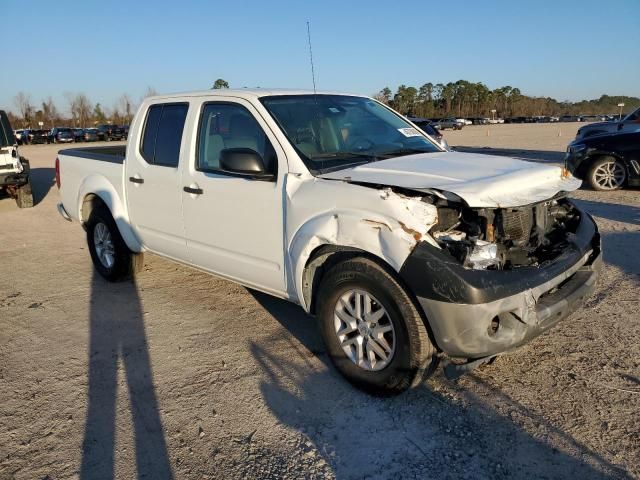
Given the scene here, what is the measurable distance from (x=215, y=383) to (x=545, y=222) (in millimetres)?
2537

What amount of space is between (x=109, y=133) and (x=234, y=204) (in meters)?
54.9

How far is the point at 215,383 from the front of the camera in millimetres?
3566

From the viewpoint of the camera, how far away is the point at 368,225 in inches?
119

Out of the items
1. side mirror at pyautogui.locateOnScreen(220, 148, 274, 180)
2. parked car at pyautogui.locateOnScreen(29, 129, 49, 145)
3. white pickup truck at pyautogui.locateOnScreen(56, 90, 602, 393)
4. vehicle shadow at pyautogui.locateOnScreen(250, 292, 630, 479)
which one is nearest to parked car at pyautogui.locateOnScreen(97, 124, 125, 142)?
parked car at pyautogui.locateOnScreen(29, 129, 49, 145)

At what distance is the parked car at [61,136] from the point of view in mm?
51625

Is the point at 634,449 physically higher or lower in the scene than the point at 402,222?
lower

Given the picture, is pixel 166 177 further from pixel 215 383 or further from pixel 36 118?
pixel 36 118

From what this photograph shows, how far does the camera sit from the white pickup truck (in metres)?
2.89

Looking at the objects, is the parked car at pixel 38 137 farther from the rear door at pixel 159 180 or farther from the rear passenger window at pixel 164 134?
the rear passenger window at pixel 164 134

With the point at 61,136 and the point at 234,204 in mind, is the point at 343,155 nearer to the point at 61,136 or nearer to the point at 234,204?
the point at 234,204

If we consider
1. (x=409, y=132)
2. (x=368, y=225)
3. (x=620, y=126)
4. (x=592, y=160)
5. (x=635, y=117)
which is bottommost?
(x=592, y=160)

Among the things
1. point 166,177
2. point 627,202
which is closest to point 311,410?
point 166,177

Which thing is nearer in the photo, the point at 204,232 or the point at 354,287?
the point at 354,287

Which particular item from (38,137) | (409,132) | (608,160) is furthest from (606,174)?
(38,137)
